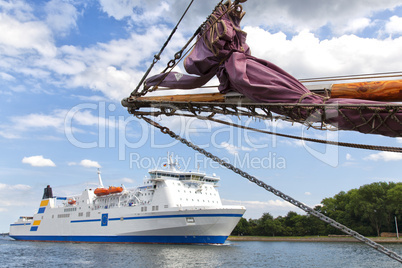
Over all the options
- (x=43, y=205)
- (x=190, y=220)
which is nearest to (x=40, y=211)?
(x=43, y=205)

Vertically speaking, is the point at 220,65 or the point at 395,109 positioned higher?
the point at 220,65

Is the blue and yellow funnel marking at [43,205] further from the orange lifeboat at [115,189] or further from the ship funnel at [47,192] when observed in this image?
the orange lifeboat at [115,189]

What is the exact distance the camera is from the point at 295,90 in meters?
4.79

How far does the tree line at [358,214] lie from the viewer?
4941 centimetres

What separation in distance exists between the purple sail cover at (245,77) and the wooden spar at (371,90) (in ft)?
1.12

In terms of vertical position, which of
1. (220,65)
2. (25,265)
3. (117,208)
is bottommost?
(25,265)

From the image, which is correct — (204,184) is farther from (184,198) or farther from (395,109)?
(395,109)

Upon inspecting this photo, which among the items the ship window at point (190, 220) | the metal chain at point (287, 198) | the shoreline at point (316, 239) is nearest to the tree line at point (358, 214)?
the shoreline at point (316, 239)

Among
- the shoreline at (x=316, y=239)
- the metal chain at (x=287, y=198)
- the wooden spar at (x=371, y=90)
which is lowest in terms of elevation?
the shoreline at (x=316, y=239)

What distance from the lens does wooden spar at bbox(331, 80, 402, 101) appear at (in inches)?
175

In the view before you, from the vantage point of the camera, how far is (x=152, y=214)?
3088 cm

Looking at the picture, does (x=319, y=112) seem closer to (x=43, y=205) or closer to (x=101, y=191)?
(x=101, y=191)

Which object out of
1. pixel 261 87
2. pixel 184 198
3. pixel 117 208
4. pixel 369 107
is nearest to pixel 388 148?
pixel 369 107

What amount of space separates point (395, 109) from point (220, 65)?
98.6 inches
